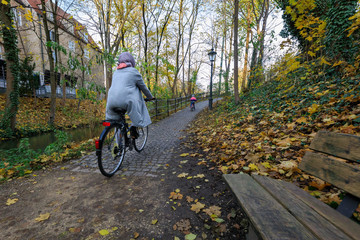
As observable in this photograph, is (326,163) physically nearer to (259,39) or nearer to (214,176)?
(214,176)

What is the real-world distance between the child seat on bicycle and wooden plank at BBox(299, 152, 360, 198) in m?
2.50

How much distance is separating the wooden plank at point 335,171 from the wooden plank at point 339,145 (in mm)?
80

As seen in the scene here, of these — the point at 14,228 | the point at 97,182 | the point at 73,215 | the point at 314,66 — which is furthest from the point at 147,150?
the point at 314,66

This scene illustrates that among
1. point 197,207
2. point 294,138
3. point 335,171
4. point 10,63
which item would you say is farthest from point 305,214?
point 10,63

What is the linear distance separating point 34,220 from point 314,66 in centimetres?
770

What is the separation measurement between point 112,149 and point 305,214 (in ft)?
8.91

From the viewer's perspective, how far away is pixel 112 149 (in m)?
2.88

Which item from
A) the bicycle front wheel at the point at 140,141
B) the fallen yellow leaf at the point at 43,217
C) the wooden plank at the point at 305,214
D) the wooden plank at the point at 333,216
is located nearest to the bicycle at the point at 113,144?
the bicycle front wheel at the point at 140,141

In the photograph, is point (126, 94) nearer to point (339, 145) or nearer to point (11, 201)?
point (11, 201)

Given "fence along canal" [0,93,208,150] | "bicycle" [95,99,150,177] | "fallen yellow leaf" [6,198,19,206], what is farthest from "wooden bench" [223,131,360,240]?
"fence along canal" [0,93,208,150]

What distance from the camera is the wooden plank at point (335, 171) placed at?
3.52 feet

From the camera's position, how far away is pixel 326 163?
1.29 metres

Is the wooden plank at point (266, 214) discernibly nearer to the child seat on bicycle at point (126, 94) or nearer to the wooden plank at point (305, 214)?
the wooden plank at point (305, 214)

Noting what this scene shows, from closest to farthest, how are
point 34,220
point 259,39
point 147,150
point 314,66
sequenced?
point 34,220 → point 147,150 → point 314,66 → point 259,39
